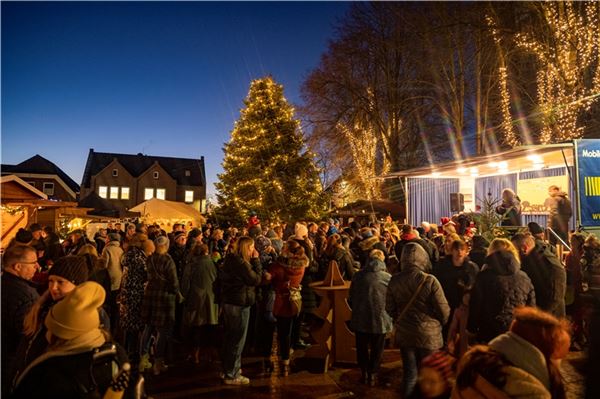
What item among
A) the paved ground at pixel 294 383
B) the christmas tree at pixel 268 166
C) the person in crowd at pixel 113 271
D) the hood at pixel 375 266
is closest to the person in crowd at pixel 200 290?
the paved ground at pixel 294 383

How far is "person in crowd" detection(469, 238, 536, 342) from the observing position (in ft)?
14.4

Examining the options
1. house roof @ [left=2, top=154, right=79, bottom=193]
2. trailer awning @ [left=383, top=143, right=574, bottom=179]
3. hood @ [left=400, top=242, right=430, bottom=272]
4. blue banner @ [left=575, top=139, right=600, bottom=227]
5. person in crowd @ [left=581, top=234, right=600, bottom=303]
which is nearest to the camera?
hood @ [left=400, top=242, right=430, bottom=272]

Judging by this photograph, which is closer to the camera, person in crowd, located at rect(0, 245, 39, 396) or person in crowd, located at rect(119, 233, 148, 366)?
person in crowd, located at rect(0, 245, 39, 396)

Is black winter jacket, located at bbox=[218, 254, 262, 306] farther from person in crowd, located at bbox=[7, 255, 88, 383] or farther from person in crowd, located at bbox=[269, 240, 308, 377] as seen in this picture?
person in crowd, located at bbox=[7, 255, 88, 383]

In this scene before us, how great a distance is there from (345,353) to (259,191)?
1605 cm

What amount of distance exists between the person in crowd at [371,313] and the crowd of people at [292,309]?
0.02 meters

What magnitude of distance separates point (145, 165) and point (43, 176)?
11.1m

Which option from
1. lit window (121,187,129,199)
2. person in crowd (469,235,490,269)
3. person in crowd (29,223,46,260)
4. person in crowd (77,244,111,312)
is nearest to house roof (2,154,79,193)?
lit window (121,187,129,199)

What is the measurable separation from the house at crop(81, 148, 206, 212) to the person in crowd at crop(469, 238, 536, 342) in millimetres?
49025

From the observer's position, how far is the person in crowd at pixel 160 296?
6.10m

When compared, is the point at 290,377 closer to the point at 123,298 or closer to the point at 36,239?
the point at 123,298

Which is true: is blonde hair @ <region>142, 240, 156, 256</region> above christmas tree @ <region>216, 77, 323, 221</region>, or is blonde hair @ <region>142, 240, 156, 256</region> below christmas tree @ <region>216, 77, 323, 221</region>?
below

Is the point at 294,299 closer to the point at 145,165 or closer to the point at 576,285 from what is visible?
the point at 576,285

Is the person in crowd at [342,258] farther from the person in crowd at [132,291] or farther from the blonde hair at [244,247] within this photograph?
the person in crowd at [132,291]
